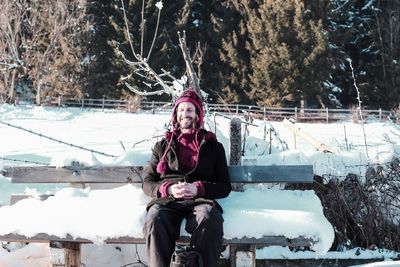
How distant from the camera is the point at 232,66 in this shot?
30.7 metres

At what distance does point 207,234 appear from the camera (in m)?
3.37

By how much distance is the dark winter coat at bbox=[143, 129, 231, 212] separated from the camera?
3895 millimetres

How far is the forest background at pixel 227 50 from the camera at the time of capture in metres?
29.6

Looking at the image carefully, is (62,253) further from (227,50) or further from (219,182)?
(227,50)

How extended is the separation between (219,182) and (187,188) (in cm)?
33

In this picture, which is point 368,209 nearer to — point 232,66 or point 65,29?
point 232,66

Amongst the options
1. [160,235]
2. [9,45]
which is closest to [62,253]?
[160,235]

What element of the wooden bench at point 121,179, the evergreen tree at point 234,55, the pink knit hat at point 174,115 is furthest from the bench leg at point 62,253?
the evergreen tree at point 234,55

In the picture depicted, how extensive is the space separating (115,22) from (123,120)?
800 cm

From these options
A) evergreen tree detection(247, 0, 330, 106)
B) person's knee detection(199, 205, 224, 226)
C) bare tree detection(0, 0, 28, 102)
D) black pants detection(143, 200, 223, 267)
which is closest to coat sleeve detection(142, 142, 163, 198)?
black pants detection(143, 200, 223, 267)

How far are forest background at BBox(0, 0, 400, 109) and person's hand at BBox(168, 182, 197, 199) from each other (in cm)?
2573

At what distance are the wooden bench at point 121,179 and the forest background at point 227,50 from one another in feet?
82.3

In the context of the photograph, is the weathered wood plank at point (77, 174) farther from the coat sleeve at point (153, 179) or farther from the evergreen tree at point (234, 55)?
the evergreen tree at point (234, 55)

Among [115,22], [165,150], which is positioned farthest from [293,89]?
[165,150]
